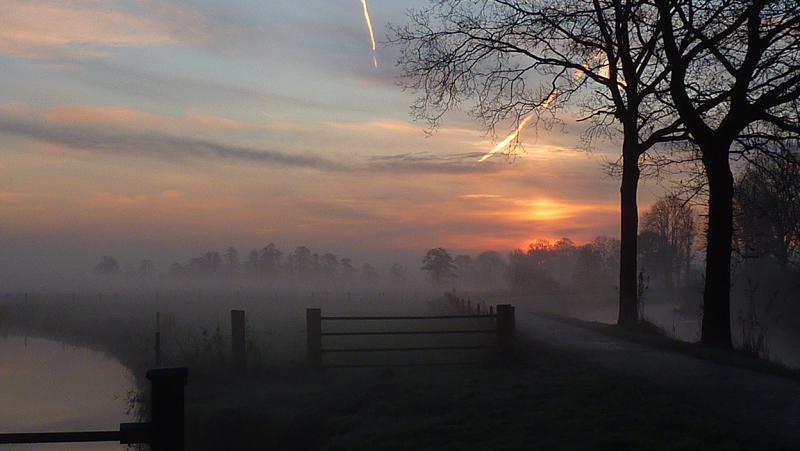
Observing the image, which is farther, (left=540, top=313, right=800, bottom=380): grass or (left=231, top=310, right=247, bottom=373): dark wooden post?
(left=231, top=310, right=247, bottom=373): dark wooden post

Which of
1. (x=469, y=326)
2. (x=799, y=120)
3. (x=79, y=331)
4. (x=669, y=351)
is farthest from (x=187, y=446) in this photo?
(x=79, y=331)

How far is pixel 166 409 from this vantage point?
4.87m

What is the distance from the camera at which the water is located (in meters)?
18.2

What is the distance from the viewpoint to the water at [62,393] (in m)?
18.2

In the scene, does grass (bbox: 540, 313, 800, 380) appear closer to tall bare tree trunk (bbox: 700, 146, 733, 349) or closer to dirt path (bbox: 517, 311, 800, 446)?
dirt path (bbox: 517, 311, 800, 446)

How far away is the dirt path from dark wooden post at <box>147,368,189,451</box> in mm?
7174

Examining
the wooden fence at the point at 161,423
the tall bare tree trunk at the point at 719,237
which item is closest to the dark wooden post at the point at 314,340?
the tall bare tree trunk at the point at 719,237

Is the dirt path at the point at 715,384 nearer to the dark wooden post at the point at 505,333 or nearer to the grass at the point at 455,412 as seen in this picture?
the grass at the point at 455,412

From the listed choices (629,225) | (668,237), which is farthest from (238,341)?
(668,237)

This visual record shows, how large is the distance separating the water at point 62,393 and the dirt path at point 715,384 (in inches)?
499

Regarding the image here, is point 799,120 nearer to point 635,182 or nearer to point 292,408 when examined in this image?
point 635,182

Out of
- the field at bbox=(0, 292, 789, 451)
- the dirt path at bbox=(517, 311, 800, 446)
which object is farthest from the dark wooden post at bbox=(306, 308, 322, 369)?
the dirt path at bbox=(517, 311, 800, 446)

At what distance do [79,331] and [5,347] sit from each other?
605cm

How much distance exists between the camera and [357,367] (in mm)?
16312
